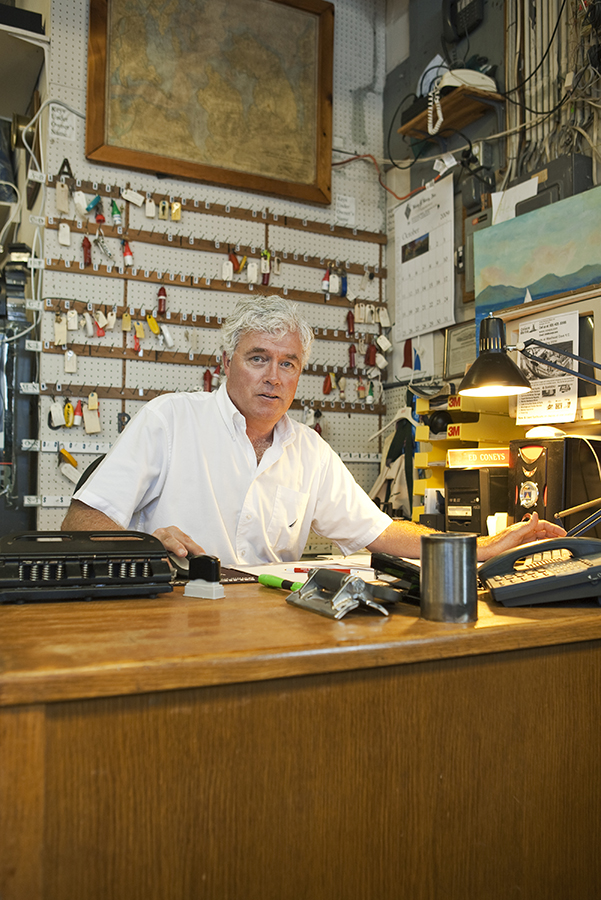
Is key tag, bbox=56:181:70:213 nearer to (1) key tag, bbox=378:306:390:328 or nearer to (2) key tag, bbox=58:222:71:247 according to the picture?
(2) key tag, bbox=58:222:71:247

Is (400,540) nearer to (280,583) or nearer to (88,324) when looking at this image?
(280,583)

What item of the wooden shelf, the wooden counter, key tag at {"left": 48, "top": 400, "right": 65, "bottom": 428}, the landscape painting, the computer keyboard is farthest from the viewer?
key tag at {"left": 48, "top": 400, "right": 65, "bottom": 428}

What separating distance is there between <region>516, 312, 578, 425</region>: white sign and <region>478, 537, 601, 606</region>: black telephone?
1.19 meters

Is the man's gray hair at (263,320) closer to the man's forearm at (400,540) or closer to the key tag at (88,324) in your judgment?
the man's forearm at (400,540)

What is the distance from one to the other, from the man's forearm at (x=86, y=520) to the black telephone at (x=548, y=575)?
0.99 m

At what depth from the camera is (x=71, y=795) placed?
0.62 metres

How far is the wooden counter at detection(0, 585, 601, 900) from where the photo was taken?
0.62m

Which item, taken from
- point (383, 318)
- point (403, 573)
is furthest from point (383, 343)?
point (403, 573)

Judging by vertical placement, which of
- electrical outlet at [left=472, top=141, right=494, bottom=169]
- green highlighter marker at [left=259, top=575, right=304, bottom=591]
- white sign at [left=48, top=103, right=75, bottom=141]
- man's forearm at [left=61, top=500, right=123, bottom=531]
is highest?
white sign at [left=48, top=103, right=75, bottom=141]

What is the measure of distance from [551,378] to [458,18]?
2381 mm

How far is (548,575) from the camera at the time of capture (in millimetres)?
1018

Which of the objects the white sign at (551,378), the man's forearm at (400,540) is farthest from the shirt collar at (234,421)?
the white sign at (551,378)

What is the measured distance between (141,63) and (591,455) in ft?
10.2

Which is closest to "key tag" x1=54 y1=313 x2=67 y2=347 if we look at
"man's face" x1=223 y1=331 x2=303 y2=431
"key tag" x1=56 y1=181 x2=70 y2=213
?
"key tag" x1=56 y1=181 x2=70 y2=213
